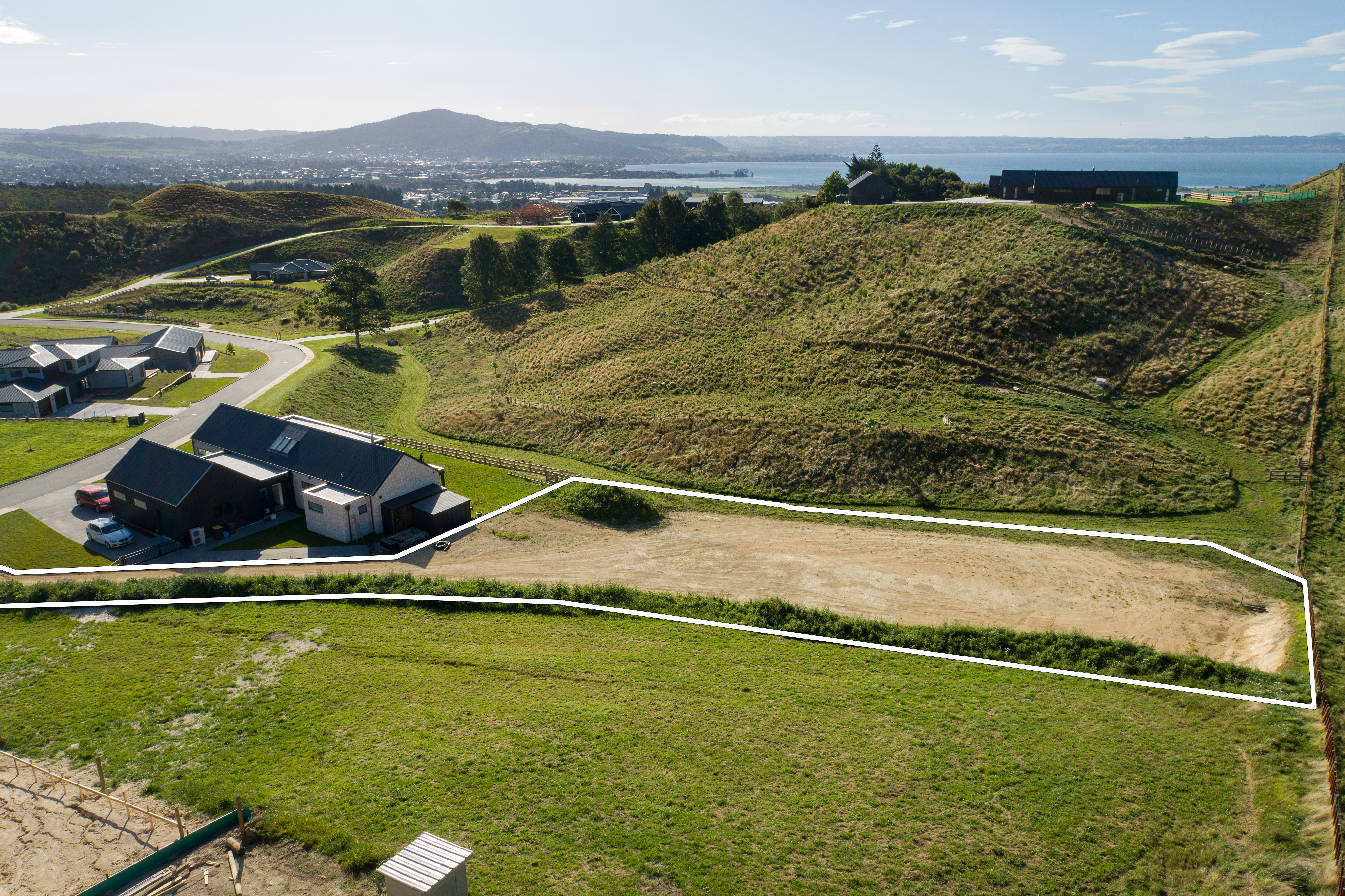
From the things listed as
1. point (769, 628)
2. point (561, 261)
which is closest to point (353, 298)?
point (561, 261)

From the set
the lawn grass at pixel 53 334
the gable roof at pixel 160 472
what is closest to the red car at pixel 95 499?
the gable roof at pixel 160 472

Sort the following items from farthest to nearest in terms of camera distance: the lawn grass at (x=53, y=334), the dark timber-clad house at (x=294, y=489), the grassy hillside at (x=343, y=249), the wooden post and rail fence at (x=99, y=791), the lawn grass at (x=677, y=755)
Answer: the grassy hillside at (x=343, y=249) < the lawn grass at (x=53, y=334) < the dark timber-clad house at (x=294, y=489) < the wooden post and rail fence at (x=99, y=791) < the lawn grass at (x=677, y=755)

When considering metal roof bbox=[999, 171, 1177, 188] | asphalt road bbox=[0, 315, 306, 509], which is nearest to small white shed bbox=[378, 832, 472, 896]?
asphalt road bbox=[0, 315, 306, 509]

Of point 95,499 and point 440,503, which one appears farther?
point 95,499

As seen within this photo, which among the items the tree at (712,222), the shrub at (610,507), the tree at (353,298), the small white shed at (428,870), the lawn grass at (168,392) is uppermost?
the tree at (712,222)

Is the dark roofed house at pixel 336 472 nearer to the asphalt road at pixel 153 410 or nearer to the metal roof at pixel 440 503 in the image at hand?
the metal roof at pixel 440 503

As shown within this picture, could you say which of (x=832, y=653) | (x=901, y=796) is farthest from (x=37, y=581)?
(x=901, y=796)

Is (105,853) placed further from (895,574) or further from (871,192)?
(871,192)
